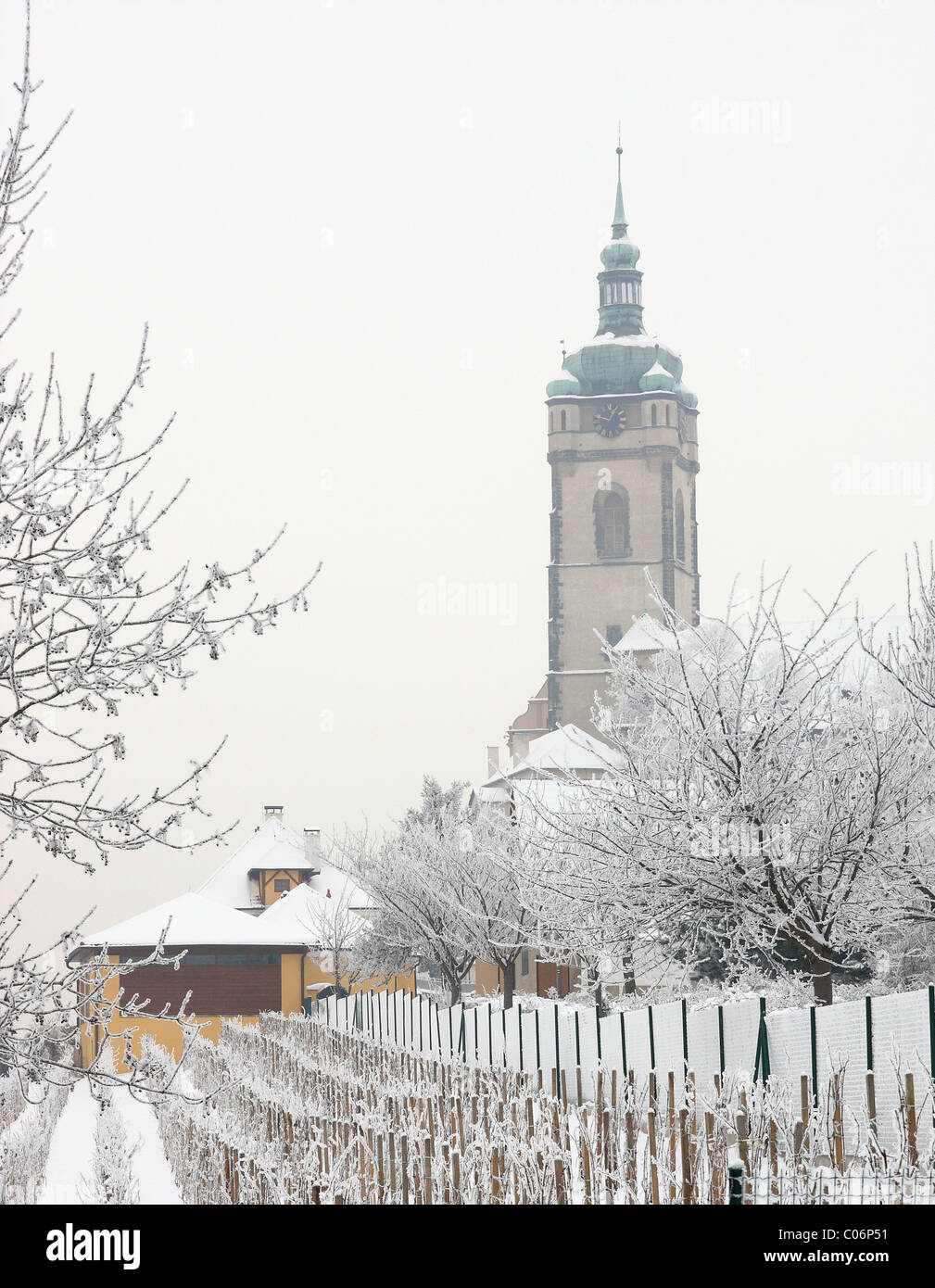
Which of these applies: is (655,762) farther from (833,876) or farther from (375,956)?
(375,956)

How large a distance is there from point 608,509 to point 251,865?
24407mm

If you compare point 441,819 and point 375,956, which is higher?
point 441,819

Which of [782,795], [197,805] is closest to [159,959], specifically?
[197,805]

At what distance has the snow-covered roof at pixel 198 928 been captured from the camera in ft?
142

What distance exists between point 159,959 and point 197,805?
2.32 ft

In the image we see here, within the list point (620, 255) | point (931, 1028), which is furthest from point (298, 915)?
point (620, 255)

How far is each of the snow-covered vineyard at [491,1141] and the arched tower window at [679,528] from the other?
5007 cm

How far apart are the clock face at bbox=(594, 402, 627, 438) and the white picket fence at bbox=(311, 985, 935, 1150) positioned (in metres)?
51.4

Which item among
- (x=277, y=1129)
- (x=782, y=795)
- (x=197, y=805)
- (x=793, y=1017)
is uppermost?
(x=782, y=795)

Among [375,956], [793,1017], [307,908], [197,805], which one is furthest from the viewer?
[307,908]

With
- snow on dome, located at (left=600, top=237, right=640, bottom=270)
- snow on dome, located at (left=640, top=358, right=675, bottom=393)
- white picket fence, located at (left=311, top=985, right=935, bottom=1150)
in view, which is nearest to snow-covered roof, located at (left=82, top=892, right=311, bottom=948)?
white picket fence, located at (left=311, top=985, right=935, bottom=1150)

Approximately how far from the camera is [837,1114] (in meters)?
9.42

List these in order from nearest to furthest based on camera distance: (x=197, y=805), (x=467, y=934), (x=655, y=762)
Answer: (x=197, y=805) → (x=655, y=762) → (x=467, y=934)

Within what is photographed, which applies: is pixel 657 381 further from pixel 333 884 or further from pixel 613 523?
pixel 333 884
